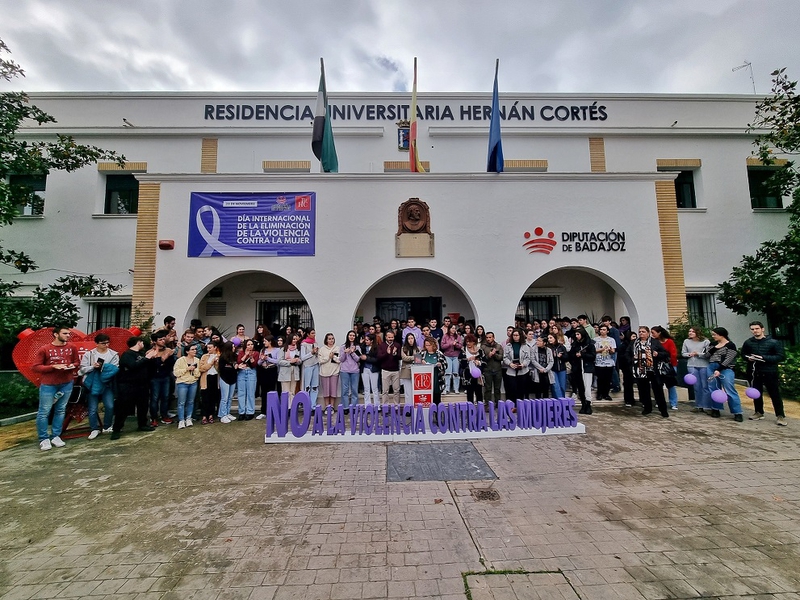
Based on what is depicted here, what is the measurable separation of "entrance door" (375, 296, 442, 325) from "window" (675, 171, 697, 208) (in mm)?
8971

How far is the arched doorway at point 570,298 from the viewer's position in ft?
37.1

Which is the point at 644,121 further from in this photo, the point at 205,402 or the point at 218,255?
the point at 205,402

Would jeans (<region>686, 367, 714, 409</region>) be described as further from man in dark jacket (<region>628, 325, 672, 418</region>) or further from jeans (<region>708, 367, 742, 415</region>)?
man in dark jacket (<region>628, 325, 672, 418</region>)

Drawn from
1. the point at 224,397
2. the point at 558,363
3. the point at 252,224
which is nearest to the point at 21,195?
the point at 252,224

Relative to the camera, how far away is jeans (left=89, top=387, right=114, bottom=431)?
6133mm

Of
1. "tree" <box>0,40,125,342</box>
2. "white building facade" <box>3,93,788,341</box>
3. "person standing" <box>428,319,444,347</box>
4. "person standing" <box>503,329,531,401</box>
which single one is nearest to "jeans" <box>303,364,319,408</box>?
"white building facade" <box>3,93,788,341</box>

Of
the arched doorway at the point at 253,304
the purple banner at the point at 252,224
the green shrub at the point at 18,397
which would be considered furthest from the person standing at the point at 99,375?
the arched doorway at the point at 253,304

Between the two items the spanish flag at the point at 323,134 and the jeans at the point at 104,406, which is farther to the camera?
the spanish flag at the point at 323,134

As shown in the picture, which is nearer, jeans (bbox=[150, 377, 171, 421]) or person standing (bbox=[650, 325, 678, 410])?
jeans (bbox=[150, 377, 171, 421])

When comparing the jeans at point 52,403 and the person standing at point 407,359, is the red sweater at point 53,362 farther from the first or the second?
the person standing at point 407,359

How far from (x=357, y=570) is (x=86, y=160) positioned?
11.7 m

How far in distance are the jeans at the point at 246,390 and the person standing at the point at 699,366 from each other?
28.8ft

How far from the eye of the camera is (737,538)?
121 inches

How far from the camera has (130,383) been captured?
6164 mm
